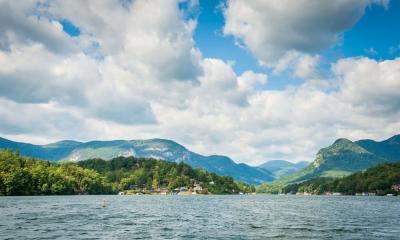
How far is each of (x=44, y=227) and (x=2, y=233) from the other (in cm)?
1038

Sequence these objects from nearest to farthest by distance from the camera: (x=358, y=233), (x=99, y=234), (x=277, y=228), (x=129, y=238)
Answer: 1. (x=129, y=238)
2. (x=99, y=234)
3. (x=358, y=233)
4. (x=277, y=228)

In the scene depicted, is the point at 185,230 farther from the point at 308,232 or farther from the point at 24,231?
the point at 24,231

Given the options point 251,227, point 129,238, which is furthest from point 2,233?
point 251,227

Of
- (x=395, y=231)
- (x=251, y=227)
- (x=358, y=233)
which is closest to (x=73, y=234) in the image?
A: (x=251, y=227)

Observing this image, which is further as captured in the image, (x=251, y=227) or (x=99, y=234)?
(x=251, y=227)

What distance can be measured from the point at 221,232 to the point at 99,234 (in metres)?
20.2

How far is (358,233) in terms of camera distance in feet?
218

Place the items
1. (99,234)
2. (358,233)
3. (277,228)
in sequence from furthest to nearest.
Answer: (277,228) < (358,233) < (99,234)

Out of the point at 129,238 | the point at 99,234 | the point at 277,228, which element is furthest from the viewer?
the point at 277,228

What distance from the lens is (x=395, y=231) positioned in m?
69.2

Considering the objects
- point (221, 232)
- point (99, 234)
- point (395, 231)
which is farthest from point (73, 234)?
point (395, 231)

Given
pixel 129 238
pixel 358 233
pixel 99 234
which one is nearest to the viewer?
pixel 129 238

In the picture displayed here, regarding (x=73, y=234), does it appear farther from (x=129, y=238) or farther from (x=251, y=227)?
(x=251, y=227)

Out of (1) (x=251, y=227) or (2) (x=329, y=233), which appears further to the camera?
(1) (x=251, y=227)
